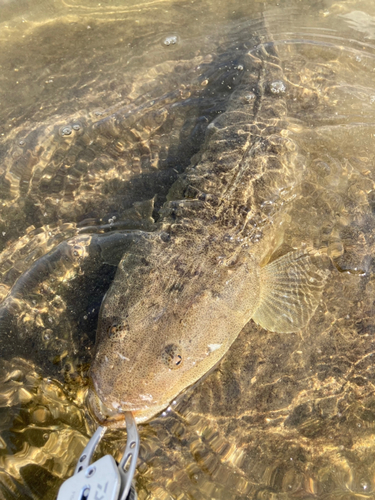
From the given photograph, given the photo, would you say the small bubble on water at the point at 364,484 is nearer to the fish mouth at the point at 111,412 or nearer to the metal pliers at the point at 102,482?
the fish mouth at the point at 111,412

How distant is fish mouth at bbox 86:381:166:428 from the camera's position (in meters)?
3.42

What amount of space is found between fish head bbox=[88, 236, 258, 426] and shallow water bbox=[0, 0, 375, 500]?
1.79 feet

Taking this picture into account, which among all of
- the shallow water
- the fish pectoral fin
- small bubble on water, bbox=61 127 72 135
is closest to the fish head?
the fish pectoral fin

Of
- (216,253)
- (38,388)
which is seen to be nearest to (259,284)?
(216,253)

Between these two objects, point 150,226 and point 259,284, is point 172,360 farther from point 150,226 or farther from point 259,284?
point 150,226

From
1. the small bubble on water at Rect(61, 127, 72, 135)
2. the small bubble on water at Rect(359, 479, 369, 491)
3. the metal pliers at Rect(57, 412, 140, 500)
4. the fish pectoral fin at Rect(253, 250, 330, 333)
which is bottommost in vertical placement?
the small bubble on water at Rect(359, 479, 369, 491)

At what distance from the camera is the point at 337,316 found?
15.6 feet

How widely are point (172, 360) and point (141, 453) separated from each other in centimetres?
115

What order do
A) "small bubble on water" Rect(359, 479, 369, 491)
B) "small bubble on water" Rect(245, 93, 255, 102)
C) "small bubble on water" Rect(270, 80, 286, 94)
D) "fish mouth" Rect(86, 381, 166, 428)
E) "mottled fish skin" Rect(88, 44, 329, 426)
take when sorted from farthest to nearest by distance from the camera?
"small bubble on water" Rect(270, 80, 286, 94) → "small bubble on water" Rect(245, 93, 255, 102) → "small bubble on water" Rect(359, 479, 369, 491) → "mottled fish skin" Rect(88, 44, 329, 426) → "fish mouth" Rect(86, 381, 166, 428)

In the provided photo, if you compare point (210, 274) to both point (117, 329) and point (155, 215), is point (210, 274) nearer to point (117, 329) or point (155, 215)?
point (117, 329)

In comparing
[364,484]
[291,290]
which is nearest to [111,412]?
[291,290]

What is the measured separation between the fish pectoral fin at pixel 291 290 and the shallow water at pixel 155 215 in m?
0.21

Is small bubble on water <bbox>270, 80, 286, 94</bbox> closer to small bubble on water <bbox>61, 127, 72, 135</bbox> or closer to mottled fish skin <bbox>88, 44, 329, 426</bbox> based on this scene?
mottled fish skin <bbox>88, 44, 329, 426</bbox>

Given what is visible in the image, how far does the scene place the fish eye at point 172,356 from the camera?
355 centimetres
